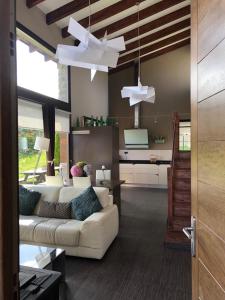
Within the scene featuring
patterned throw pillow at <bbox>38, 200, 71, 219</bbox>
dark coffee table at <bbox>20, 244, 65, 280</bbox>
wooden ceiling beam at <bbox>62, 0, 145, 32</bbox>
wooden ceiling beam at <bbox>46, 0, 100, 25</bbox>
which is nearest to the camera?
dark coffee table at <bbox>20, 244, 65, 280</bbox>

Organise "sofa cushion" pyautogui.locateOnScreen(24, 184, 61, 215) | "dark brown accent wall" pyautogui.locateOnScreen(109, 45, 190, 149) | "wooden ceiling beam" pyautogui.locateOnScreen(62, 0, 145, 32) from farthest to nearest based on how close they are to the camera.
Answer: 1. "dark brown accent wall" pyautogui.locateOnScreen(109, 45, 190, 149)
2. "wooden ceiling beam" pyautogui.locateOnScreen(62, 0, 145, 32)
3. "sofa cushion" pyautogui.locateOnScreen(24, 184, 61, 215)

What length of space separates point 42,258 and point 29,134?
Answer: 2.71m

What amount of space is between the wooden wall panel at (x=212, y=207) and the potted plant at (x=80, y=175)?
3093 millimetres

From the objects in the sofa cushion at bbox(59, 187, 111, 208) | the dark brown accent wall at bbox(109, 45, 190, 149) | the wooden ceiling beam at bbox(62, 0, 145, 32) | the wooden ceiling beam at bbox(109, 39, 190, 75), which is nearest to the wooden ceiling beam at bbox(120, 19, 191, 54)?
the wooden ceiling beam at bbox(109, 39, 190, 75)

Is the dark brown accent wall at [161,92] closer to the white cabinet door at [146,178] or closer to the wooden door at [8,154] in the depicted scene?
the white cabinet door at [146,178]

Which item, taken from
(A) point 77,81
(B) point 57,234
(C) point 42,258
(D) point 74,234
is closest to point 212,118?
(C) point 42,258

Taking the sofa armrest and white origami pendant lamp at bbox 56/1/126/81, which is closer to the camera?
white origami pendant lamp at bbox 56/1/126/81

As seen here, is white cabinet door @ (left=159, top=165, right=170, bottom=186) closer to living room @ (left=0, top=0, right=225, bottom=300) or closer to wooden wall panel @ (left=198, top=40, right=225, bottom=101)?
living room @ (left=0, top=0, right=225, bottom=300)

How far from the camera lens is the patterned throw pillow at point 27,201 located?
12.7ft

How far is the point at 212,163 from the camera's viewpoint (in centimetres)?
106

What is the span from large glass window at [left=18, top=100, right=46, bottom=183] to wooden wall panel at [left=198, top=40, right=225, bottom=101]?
3646 mm

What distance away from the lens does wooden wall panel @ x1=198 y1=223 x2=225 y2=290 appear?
0.97 m

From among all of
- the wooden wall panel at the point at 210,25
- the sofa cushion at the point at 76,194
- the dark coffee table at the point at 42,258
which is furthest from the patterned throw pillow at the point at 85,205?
the wooden wall panel at the point at 210,25

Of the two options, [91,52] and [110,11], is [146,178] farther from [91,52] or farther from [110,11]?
[91,52]
